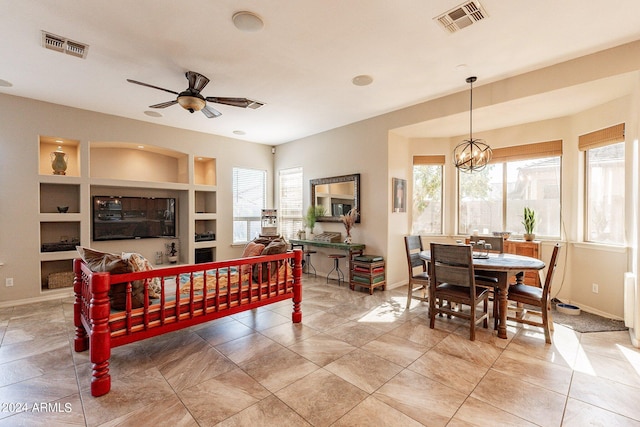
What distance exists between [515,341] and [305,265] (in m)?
4.15

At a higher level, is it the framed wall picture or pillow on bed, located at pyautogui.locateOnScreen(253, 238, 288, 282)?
the framed wall picture

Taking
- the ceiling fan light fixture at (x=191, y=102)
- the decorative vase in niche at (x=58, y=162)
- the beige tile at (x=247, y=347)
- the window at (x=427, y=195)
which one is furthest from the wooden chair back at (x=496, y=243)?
the decorative vase in niche at (x=58, y=162)

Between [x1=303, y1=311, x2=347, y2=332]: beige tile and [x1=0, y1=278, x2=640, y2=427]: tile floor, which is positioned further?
[x1=303, y1=311, x2=347, y2=332]: beige tile

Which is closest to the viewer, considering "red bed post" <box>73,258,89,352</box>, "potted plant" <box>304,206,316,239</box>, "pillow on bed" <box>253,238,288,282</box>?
"red bed post" <box>73,258,89,352</box>

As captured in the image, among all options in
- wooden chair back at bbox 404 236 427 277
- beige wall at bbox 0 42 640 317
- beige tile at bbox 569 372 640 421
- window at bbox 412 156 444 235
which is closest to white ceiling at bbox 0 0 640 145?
beige wall at bbox 0 42 640 317

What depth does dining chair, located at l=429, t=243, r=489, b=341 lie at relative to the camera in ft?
10.1

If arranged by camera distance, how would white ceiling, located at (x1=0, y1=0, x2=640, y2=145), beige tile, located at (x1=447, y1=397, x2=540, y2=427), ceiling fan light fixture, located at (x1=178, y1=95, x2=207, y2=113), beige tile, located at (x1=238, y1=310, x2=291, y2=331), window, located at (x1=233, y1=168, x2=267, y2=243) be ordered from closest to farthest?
beige tile, located at (x1=447, y1=397, x2=540, y2=427), white ceiling, located at (x1=0, y1=0, x2=640, y2=145), ceiling fan light fixture, located at (x1=178, y1=95, x2=207, y2=113), beige tile, located at (x1=238, y1=310, x2=291, y2=331), window, located at (x1=233, y1=168, x2=267, y2=243)

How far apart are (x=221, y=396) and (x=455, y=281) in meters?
2.51

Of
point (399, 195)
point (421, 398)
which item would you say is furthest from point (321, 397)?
point (399, 195)

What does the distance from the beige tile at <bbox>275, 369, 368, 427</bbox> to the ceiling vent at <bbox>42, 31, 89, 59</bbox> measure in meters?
3.82

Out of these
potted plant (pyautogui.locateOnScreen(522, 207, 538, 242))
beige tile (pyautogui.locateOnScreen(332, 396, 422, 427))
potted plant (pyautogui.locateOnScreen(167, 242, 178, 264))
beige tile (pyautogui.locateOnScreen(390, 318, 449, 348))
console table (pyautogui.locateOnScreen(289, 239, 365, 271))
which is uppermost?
potted plant (pyautogui.locateOnScreen(522, 207, 538, 242))

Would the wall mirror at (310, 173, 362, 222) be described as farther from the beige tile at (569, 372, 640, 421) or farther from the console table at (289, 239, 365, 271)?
the beige tile at (569, 372, 640, 421)

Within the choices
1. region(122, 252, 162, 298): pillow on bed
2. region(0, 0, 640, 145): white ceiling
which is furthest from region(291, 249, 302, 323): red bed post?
region(0, 0, 640, 145): white ceiling

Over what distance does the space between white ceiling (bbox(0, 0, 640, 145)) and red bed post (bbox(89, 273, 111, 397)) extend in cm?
225
